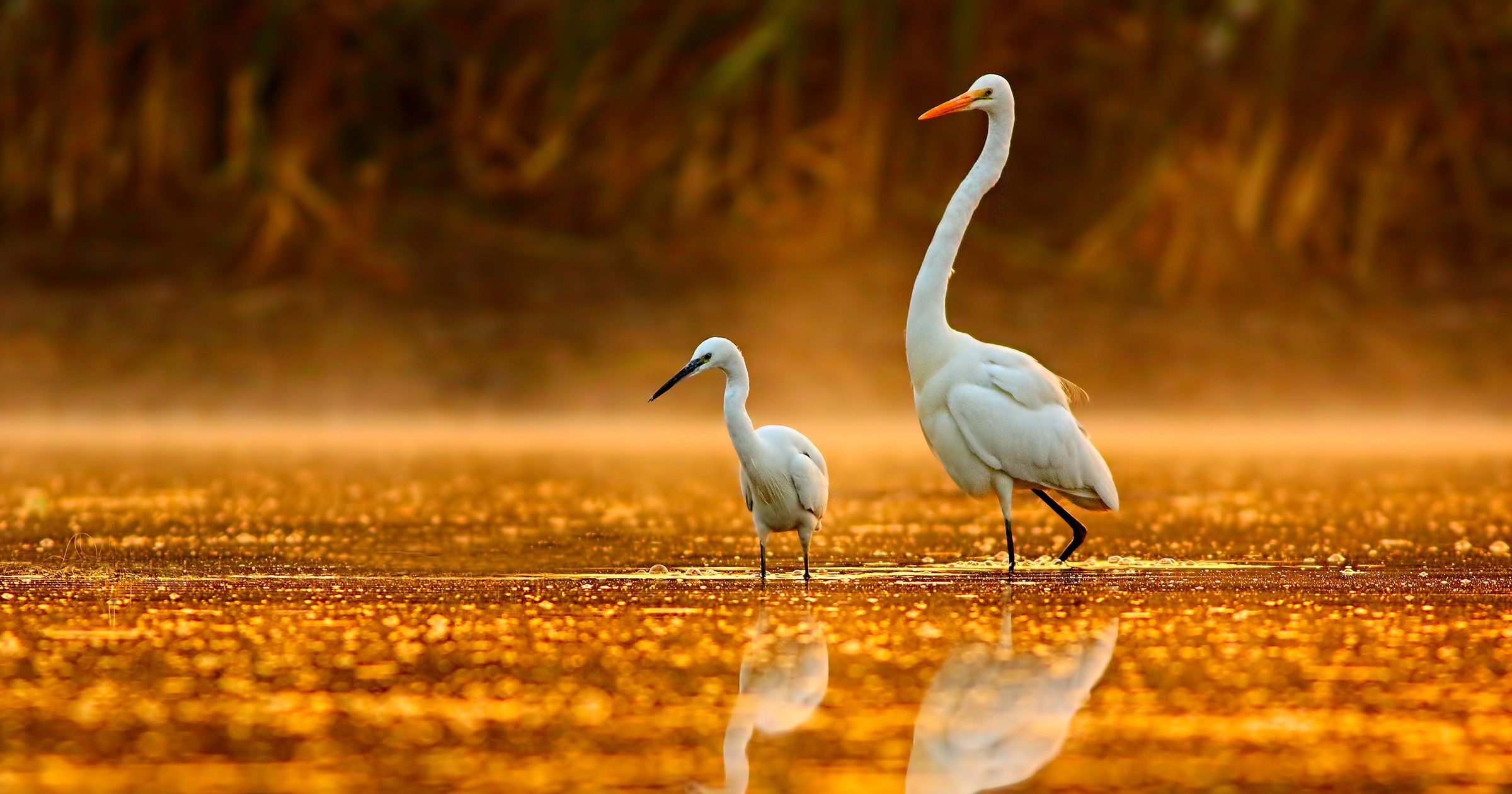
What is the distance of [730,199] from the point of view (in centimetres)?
2416

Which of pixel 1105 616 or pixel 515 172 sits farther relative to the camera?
pixel 515 172

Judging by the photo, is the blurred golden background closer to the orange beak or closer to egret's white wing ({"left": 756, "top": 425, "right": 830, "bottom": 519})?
the orange beak

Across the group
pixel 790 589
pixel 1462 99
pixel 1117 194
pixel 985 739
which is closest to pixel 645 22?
pixel 1117 194

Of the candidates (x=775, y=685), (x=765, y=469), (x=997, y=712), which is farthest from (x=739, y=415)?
(x=997, y=712)

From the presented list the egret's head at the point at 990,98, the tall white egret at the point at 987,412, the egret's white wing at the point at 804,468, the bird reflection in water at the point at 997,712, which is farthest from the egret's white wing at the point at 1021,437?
the bird reflection in water at the point at 997,712

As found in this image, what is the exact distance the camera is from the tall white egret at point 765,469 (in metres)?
7.97

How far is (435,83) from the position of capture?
25.8m

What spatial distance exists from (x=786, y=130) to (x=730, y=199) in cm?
102

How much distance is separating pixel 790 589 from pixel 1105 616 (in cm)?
129

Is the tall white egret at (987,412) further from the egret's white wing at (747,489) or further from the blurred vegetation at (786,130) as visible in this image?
the blurred vegetation at (786,130)

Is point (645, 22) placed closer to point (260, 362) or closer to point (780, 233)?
point (780, 233)

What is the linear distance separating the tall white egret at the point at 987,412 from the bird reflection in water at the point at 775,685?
2017 millimetres

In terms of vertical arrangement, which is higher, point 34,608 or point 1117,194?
point 1117,194

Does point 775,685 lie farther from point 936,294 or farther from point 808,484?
point 936,294
